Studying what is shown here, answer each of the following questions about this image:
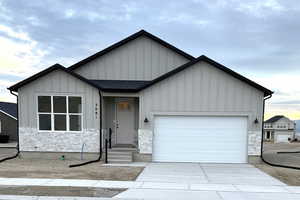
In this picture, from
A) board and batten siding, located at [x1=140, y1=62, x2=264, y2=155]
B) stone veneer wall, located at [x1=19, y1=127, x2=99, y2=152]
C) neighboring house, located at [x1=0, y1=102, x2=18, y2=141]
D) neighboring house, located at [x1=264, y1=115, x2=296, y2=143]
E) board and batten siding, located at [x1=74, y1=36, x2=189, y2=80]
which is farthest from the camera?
neighboring house, located at [x1=264, y1=115, x2=296, y2=143]

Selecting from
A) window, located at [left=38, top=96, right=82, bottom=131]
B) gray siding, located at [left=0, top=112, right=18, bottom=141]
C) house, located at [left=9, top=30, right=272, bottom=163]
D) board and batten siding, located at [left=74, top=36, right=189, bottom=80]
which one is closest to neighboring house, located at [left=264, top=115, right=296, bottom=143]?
house, located at [left=9, top=30, right=272, bottom=163]

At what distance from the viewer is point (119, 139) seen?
9891 mm

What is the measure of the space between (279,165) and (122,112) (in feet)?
25.1

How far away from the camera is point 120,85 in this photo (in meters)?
9.44

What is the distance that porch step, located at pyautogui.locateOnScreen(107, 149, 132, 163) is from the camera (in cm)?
828

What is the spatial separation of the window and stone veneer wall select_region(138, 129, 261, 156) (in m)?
3.08

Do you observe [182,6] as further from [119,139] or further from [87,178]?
[87,178]

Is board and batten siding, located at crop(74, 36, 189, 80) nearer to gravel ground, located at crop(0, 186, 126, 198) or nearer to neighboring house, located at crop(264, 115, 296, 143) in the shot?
gravel ground, located at crop(0, 186, 126, 198)

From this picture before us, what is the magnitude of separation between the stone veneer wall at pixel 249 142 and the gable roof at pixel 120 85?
6.77 ft

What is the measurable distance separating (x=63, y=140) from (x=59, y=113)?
1.30 metres

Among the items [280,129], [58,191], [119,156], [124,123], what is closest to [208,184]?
[58,191]

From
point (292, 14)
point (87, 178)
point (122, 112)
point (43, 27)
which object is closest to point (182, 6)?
point (292, 14)

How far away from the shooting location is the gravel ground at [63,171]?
19.7ft

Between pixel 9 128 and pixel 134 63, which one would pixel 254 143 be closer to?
pixel 134 63
